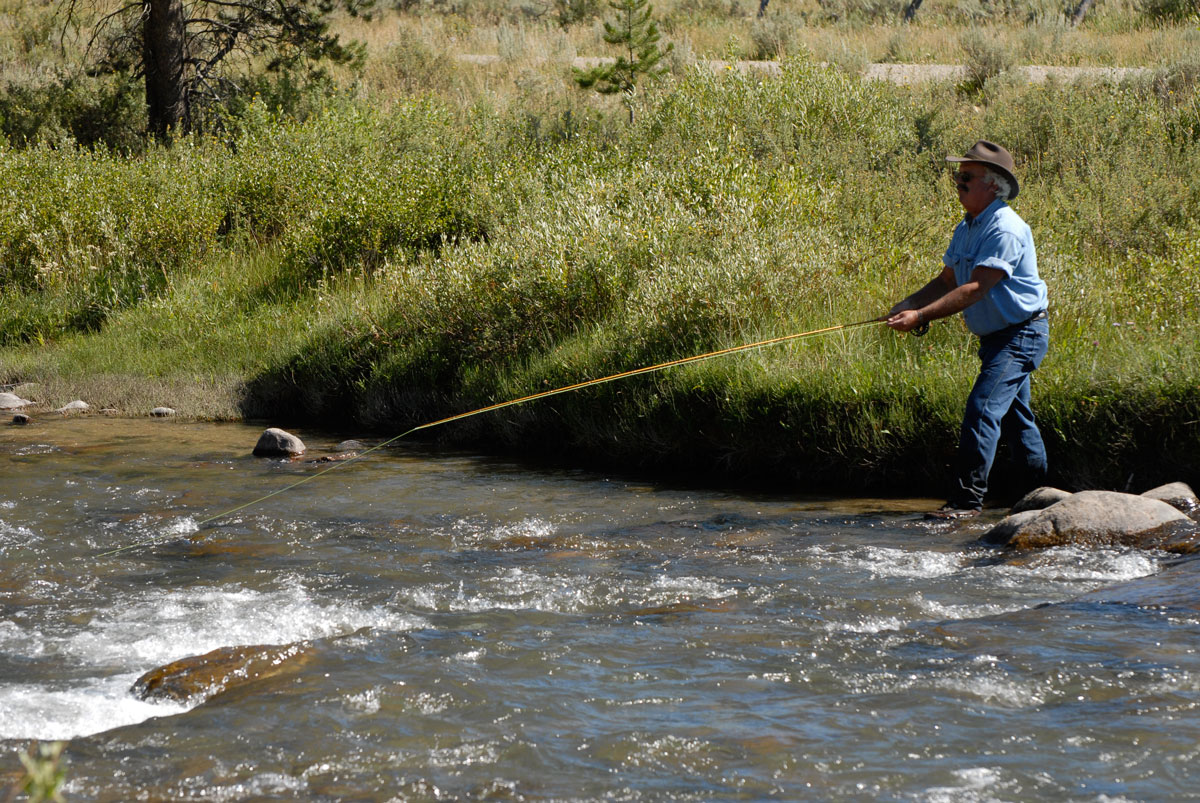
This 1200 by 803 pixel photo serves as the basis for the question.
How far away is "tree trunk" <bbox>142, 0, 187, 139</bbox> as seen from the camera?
20.3 meters

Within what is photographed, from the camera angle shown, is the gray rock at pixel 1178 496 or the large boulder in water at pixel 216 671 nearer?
the large boulder in water at pixel 216 671

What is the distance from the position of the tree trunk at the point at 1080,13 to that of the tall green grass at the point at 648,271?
10201 millimetres

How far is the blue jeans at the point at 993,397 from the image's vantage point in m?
6.84

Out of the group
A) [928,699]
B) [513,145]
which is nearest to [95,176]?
[513,145]

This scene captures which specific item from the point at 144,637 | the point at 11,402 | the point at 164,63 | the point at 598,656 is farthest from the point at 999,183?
the point at 164,63

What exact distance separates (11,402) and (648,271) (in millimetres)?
8024

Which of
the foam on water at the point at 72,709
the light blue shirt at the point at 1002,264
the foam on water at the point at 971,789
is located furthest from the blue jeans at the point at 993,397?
the foam on water at the point at 72,709

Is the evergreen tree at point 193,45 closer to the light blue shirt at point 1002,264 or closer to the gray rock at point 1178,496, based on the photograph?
the light blue shirt at point 1002,264

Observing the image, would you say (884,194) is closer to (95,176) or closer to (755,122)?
(755,122)

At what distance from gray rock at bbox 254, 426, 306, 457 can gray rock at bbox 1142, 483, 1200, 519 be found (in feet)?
23.7

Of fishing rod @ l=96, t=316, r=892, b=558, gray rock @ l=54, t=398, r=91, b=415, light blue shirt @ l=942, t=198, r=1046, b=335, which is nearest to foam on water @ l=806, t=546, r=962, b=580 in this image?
fishing rod @ l=96, t=316, r=892, b=558

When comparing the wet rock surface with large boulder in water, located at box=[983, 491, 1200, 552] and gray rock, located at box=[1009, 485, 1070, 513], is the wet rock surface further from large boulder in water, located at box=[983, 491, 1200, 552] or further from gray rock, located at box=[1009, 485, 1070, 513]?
gray rock, located at box=[1009, 485, 1070, 513]

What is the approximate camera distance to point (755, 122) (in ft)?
52.8

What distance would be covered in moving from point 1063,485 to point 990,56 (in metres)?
16.8
